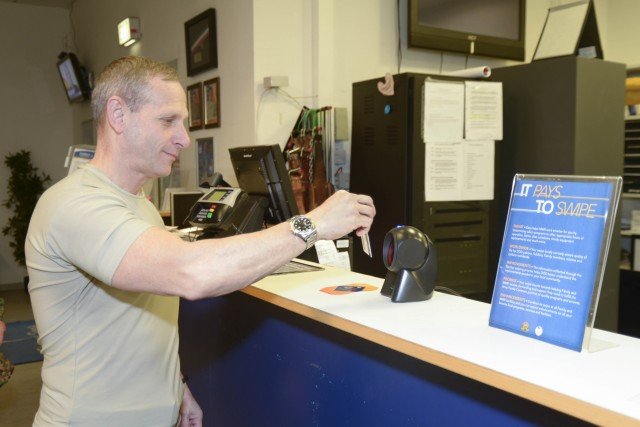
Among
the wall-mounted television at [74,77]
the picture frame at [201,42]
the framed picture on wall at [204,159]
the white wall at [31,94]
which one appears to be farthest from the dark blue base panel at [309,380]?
the white wall at [31,94]

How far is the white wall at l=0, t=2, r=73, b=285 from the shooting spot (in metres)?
7.02

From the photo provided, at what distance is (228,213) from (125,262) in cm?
122

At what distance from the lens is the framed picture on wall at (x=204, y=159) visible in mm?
4195

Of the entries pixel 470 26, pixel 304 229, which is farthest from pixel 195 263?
pixel 470 26

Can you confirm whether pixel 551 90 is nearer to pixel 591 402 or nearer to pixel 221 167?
pixel 221 167

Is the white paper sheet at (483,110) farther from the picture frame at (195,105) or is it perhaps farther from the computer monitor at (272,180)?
the picture frame at (195,105)

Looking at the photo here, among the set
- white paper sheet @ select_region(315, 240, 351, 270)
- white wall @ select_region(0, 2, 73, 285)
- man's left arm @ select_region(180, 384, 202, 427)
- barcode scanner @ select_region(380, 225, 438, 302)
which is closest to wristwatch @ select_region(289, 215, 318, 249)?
barcode scanner @ select_region(380, 225, 438, 302)

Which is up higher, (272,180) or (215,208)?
(272,180)

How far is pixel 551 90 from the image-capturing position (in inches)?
119

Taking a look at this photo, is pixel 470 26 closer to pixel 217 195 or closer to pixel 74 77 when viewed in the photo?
pixel 217 195

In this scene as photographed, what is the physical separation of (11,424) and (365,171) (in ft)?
8.15

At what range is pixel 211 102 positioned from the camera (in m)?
4.09

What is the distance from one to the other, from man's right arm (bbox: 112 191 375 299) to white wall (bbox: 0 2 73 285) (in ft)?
22.3

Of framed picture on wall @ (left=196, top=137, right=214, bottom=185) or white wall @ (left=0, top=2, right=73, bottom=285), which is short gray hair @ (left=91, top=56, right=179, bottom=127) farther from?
white wall @ (left=0, top=2, right=73, bottom=285)
